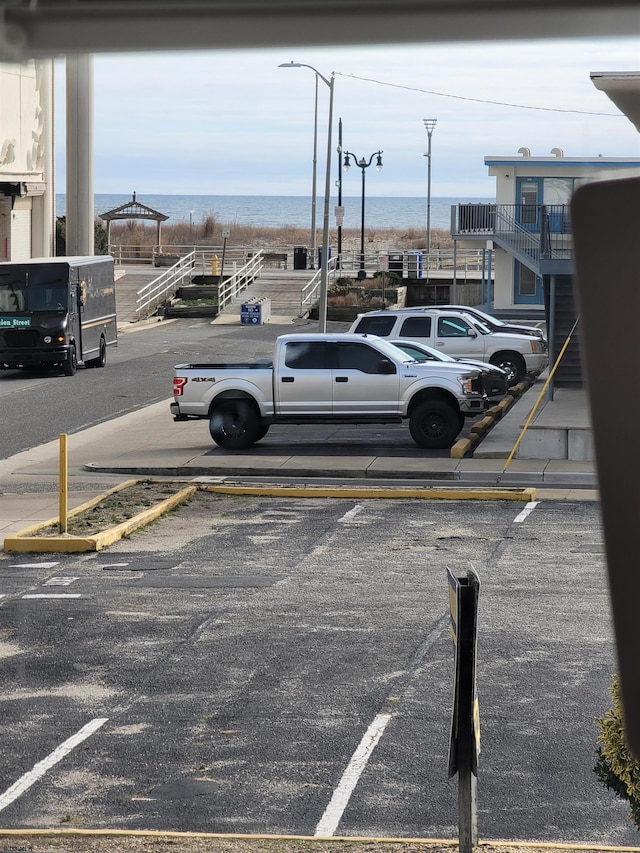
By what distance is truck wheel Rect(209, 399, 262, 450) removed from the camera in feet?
64.0

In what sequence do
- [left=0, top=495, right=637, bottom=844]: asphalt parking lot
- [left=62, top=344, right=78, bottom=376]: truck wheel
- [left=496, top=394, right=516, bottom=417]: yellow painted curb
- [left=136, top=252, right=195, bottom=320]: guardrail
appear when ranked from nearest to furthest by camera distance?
[left=0, top=495, right=637, bottom=844]: asphalt parking lot → [left=496, top=394, right=516, bottom=417]: yellow painted curb → [left=62, top=344, right=78, bottom=376]: truck wheel → [left=136, top=252, right=195, bottom=320]: guardrail

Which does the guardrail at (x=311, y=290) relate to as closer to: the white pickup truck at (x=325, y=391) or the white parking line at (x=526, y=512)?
the white pickup truck at (x=325, y=391)

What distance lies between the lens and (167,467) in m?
18.2

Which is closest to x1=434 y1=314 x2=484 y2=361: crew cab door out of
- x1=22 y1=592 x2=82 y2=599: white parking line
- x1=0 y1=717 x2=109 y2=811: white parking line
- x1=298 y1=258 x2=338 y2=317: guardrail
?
x1=22 y1=592 x2=82 y2=599: white parking line

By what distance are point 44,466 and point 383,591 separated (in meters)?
9.12

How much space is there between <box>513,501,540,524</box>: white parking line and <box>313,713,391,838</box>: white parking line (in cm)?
715

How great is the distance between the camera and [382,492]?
1630 cm

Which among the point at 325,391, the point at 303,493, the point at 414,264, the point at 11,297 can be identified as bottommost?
the point at 303,493

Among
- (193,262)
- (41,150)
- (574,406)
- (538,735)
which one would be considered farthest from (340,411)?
(193,262)

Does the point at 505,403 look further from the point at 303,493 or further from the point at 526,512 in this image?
the point at 526,512

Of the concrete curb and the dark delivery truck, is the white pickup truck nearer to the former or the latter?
the concrete curb

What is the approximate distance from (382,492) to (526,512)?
2068 mm

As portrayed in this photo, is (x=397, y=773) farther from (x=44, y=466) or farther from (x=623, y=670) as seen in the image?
(x=44, y=466)

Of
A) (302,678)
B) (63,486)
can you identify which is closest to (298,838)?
(302,678)
